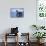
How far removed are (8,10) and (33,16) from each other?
1155 millimetres

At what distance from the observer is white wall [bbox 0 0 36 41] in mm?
7188

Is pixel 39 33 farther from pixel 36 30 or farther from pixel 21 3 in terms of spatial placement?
pixel 21 3

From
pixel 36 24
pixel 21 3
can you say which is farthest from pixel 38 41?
pixel 21 3

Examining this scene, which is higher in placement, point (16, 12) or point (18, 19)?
point (16, 12)

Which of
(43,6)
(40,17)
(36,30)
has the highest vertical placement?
(43,6)

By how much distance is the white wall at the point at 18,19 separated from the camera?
7188 mm

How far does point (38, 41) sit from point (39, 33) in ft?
1.15

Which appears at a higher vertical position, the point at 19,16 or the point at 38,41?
the point at 19,16

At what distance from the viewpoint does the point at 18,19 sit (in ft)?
23.8

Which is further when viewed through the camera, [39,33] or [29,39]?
[29,39]

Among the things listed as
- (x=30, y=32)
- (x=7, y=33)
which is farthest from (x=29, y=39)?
(x=7, y=33)

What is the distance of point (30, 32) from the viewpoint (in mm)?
7297

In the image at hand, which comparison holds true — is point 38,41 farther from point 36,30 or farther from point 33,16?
point 33,16

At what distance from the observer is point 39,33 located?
6844mm
